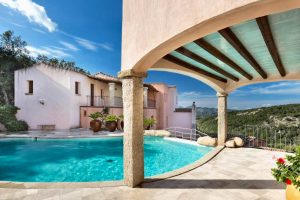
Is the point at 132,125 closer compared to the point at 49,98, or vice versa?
the point at 132,125

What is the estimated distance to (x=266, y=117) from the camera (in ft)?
85.9

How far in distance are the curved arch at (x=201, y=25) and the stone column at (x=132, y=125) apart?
302mm

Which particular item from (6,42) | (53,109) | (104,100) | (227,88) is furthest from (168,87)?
(6,42)

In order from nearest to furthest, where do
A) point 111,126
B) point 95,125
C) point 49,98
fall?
point 95,125 < point 111,126 < point 49,98

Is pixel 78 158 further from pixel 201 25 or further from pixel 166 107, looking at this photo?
pixel 166 107

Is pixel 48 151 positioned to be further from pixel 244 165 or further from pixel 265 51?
pixel 265 51

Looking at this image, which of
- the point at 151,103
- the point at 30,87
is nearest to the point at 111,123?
the point at 151,103

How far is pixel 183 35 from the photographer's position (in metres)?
3.67

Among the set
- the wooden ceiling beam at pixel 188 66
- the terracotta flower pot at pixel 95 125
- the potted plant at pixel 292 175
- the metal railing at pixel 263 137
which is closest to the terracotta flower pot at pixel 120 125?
the terracotta flower pot at pixel 95 125

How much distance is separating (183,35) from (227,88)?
289 inches

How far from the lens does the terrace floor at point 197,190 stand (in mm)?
4213

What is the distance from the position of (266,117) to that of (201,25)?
27.1m

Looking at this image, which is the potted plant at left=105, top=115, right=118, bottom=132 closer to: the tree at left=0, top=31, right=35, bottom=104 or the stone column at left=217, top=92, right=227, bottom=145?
the stone column at left=217, top=92, right=227, bottom=145

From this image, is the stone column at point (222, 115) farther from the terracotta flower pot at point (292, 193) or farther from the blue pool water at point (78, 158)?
the terracotta flower pot at point (292, 193)
